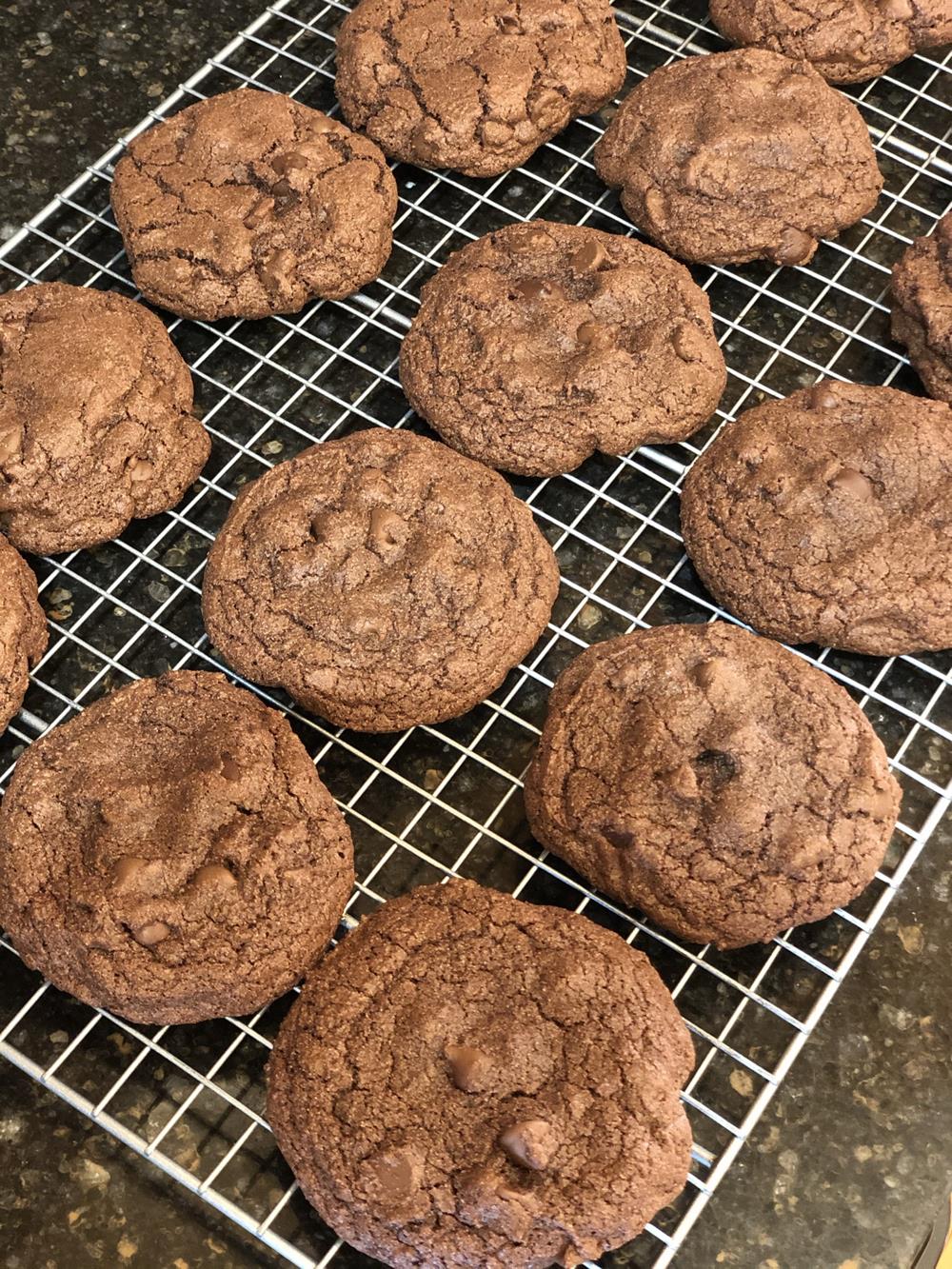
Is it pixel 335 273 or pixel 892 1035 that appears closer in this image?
pixel 892 1035

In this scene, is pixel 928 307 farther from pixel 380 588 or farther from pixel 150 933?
pixel 150 933

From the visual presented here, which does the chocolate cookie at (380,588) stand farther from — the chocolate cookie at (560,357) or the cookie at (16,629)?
the cookie at (16,629)

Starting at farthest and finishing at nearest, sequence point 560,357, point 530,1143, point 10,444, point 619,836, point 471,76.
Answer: point 471,76 → point 560,357 → point 10,444 → point 619,836 → point 530,1143

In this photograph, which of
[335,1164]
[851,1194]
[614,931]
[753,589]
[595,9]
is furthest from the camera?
[595,9]

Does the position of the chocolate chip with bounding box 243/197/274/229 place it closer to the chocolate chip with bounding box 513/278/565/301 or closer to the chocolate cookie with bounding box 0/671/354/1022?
the chocolate chip with bounding box 513/278/565/301

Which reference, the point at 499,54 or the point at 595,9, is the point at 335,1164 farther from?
the point at 595,9

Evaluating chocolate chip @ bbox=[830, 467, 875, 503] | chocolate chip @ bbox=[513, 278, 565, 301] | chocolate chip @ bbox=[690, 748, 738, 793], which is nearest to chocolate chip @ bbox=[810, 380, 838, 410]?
chocolate chip @ bbox=[830, 467, 875, 503]

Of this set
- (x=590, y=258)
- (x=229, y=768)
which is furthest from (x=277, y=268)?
(x=229, y=768)

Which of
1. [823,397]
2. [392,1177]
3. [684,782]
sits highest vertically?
[823,397]

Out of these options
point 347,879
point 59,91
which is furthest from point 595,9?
point 347,879
